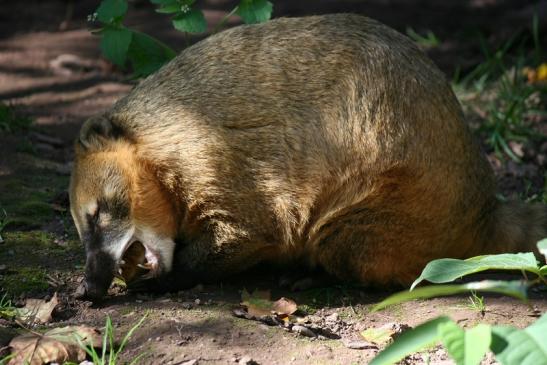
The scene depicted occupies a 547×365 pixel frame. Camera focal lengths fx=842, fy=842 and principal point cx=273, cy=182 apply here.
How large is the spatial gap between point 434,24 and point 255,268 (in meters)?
5.20

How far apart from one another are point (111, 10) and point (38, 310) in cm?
231

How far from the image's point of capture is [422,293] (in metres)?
2.43

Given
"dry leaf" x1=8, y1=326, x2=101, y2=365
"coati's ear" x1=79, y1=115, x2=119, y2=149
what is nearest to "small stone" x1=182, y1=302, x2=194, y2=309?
"dry leaf" x1=8, y1=326, x2=101, y2=365

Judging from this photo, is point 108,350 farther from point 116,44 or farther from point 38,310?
point 116,44

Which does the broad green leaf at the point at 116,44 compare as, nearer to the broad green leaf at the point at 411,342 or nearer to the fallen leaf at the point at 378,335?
the fallen leaf at the point at 378,335

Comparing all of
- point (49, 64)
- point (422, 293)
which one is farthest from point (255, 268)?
point (49, 64)

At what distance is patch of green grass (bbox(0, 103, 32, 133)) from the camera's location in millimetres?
7449

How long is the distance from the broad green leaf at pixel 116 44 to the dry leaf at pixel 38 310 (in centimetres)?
189

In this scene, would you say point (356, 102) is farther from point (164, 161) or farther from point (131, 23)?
point (131, 23)

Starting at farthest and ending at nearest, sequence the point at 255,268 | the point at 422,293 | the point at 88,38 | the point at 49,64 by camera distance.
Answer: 1. the point at 88,38
2. the point at 49,64
3. the point at 255,268
4. the point at 422,293

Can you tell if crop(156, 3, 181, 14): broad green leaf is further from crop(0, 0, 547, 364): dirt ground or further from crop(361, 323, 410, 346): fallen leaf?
crop(361, 323, 410, 346): fallen leaf

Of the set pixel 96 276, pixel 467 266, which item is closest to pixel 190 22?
pixel 96 276

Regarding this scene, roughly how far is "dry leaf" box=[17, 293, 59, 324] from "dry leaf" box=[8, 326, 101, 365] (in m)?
0.46

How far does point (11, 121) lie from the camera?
7.52 meters
